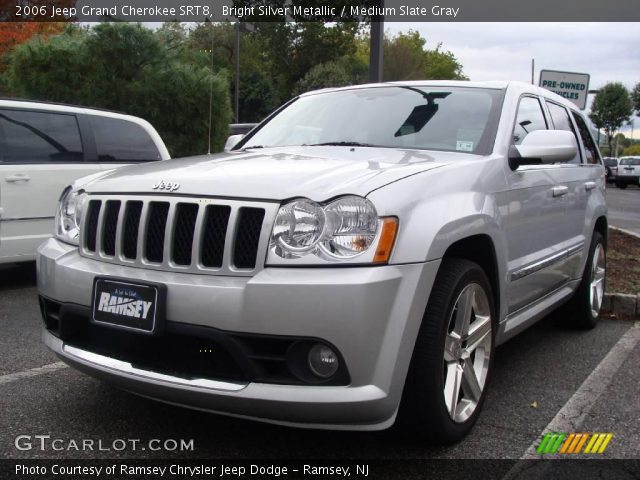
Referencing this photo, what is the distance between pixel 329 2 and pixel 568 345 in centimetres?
1253

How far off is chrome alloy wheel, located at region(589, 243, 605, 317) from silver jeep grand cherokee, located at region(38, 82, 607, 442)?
6.34 ft

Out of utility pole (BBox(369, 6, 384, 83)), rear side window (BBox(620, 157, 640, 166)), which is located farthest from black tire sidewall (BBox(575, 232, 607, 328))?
rear side window (BBox(620, 157, 640, 166))

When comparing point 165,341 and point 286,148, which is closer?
point 165,341

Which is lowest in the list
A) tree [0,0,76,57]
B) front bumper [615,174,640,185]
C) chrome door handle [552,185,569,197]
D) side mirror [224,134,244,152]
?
front bumper [615,174,640,185]

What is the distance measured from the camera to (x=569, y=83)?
1130 centimetres

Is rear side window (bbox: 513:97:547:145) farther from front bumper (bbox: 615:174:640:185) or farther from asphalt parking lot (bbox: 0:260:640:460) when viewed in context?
front bumper (bbox: 615:174:640:185)

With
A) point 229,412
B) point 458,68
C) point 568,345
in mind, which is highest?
point 458,68

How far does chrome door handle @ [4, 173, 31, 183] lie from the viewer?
228 inches

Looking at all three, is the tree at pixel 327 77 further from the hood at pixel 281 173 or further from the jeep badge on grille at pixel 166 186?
the jeep badge on grille at pixel 166 186

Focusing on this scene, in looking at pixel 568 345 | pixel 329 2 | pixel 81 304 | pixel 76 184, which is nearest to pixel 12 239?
pixel 76 184

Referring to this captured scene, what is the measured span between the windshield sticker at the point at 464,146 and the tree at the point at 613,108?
74.9 metres

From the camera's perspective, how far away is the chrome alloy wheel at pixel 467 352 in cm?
284

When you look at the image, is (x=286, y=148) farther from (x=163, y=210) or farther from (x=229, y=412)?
(x=229, y=412)

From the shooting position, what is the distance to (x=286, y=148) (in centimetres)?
372
